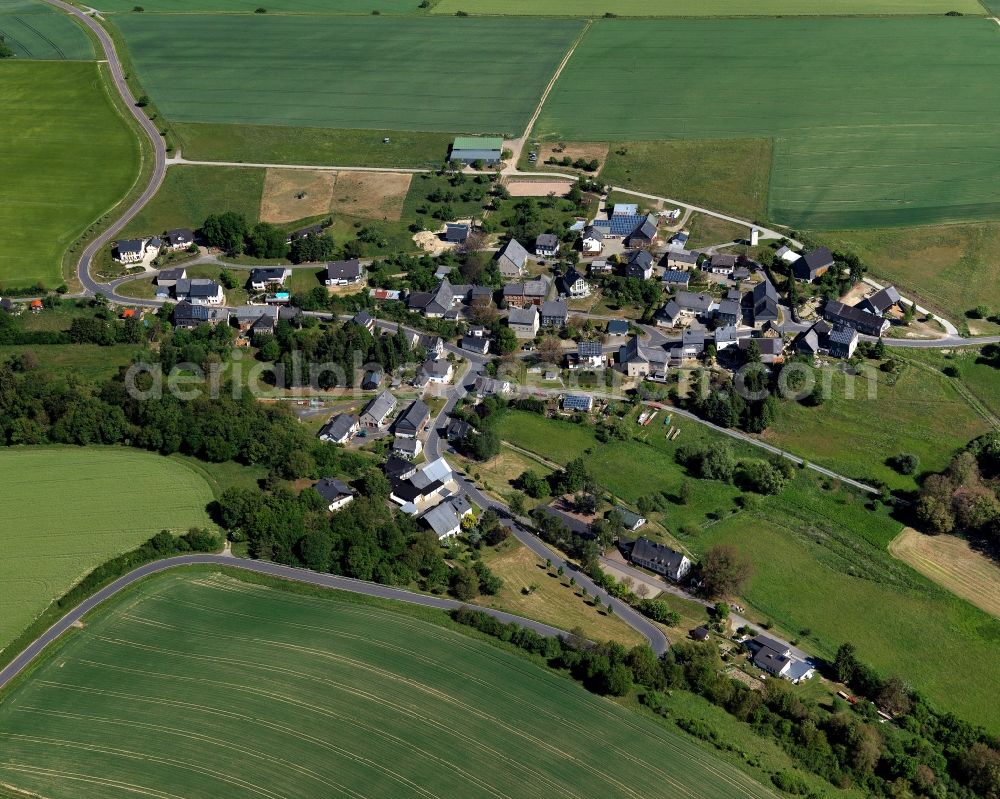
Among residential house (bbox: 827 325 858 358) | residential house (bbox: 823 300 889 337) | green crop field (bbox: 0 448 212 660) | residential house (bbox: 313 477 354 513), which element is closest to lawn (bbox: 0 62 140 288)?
green crop field (bbox: 0 448 212 660)

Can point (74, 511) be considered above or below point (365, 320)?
below

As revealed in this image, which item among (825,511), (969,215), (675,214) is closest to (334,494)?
(825,511)

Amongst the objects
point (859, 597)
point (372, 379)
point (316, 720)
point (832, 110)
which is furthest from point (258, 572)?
point (832, 110)

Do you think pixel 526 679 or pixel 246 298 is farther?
pixel 246 298

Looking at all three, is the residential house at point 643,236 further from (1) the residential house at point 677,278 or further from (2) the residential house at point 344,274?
(2) the residential house at point 344,274

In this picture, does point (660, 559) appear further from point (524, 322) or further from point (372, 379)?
point (524, 322)

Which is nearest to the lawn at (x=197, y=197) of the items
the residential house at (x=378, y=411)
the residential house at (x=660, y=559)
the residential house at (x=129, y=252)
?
the residential house at (x=129, y=252)

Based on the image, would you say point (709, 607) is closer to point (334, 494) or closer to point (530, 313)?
point (334, 494)

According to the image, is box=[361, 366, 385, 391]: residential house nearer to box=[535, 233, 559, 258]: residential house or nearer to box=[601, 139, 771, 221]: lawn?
box=[535, 233, 559, 258]: residential house
